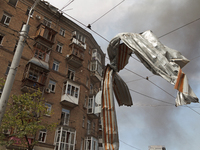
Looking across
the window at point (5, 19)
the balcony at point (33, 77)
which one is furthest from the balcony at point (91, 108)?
the window at point (5, 19)

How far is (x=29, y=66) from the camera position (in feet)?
66.8

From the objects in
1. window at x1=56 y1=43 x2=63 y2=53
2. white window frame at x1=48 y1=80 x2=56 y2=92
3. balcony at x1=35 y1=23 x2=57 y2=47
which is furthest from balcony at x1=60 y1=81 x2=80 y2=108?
balcony at x1=35 y1=23 x2=57 y2=47

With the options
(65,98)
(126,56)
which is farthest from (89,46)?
(126,56)

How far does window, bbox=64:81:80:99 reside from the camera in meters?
23.6

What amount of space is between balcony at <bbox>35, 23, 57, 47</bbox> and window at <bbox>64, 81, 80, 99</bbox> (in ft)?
20.5

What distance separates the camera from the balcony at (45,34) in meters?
23.1

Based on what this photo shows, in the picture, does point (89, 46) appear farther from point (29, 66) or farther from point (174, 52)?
point (174, 52)

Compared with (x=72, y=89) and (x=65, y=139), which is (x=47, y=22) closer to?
(x=72, y=89)

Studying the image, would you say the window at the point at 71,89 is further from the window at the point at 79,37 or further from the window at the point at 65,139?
the window at the point at 79,37

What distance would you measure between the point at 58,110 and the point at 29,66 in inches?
262

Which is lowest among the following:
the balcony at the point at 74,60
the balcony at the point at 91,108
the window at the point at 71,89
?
the balcony at the point at 91,108

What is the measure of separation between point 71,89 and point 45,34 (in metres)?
8.61

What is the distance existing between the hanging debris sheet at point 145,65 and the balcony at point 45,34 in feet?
58.3

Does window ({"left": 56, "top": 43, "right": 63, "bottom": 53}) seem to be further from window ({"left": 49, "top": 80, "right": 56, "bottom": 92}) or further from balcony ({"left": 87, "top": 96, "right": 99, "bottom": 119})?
balcony ({"left": 87, "top": 96, "right": 99, "bottom": 119})
